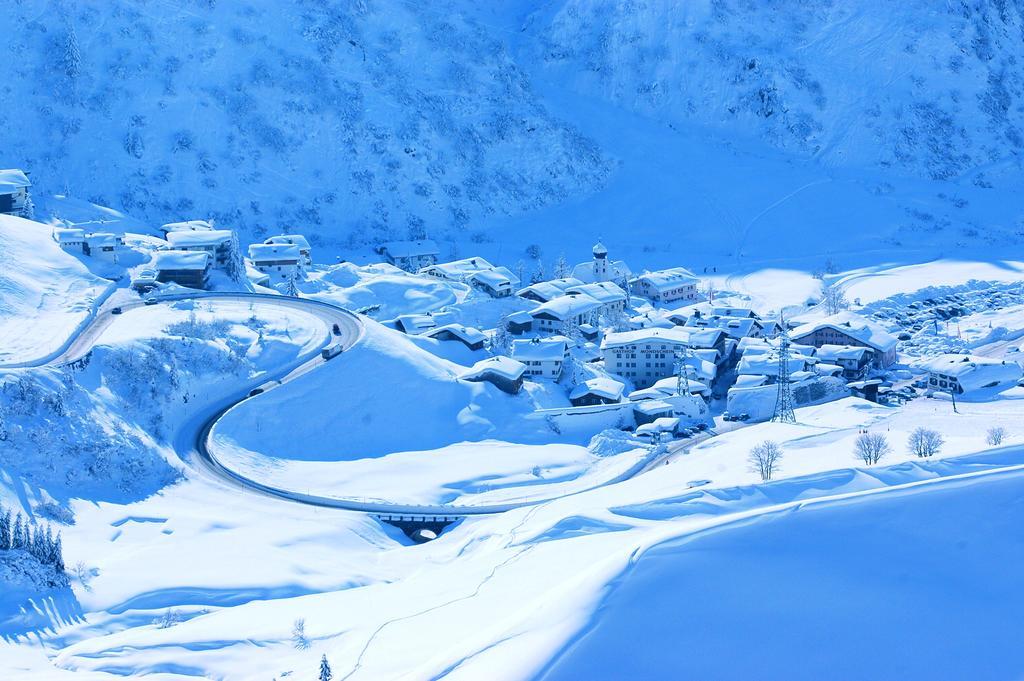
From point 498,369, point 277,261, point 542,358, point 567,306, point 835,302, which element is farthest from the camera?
point 277,261

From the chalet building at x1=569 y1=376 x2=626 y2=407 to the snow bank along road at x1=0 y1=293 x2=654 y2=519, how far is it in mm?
7942

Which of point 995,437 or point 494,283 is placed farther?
point 494,283

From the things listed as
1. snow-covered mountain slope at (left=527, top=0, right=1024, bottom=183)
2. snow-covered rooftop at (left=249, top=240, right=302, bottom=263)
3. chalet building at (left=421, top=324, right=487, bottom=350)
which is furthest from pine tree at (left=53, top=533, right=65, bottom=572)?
snow-covered mountain slope at (left=527, top=0, right=1024, bottom=183)

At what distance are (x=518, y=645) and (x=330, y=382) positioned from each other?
36.0 meters

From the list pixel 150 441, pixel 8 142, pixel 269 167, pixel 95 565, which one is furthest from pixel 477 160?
pixel 95 565

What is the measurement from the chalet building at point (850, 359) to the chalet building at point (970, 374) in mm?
4314

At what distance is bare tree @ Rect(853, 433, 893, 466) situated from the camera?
128 ft

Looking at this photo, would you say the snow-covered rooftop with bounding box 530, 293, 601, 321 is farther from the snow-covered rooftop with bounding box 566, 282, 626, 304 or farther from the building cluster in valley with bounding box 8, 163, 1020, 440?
the snow-covered rooftop with bounding box 566, 282, 626, 304

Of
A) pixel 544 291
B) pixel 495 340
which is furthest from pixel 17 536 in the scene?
pixel 544 291

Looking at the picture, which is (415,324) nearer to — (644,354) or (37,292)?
(644,354)

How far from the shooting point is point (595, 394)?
2195 inches

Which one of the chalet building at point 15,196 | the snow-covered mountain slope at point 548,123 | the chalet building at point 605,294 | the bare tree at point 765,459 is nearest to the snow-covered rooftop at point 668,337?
the chalet building at point 605,294

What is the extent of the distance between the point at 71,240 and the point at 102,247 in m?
1.69

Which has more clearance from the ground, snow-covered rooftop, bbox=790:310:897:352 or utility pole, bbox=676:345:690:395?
snow-covered rooftop, bbox=790:310:897:352
